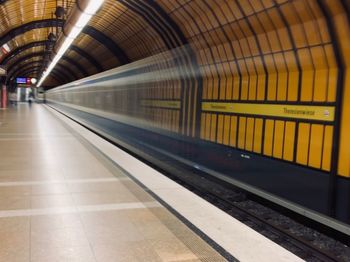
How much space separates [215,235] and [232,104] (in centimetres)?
484

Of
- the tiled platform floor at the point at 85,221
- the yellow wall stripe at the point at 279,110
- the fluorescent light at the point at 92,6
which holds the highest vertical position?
the fluorescent light at the point at 92,6

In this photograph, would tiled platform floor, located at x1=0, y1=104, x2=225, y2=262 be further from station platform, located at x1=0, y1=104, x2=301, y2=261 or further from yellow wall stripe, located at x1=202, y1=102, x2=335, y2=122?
yellow wall stripe, located at x1=202, y1=102, x2=335, y2=122

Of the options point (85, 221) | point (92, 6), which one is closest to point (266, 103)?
point (85, 221)

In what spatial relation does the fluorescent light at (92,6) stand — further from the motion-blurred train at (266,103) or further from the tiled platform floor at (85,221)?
the tiled platform floor at (85,221)

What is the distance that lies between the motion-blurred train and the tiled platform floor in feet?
8.13

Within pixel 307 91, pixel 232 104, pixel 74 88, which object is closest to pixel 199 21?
pixel 232 104

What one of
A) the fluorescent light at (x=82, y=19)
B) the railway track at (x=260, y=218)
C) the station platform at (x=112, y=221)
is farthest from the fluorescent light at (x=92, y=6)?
the railway track at (x=260, y=218)

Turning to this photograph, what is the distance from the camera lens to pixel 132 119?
1428cm

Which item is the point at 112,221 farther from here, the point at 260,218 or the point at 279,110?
the point at 279,110

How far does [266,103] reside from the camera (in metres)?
7.26

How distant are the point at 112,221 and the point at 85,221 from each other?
298 millimetres

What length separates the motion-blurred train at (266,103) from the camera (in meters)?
5.73

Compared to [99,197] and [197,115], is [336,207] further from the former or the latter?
[197,115]

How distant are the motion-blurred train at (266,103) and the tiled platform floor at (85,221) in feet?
8.13
